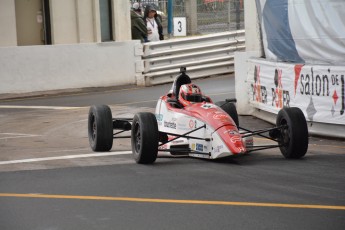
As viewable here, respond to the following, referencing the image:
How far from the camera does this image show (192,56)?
27953 millimetres

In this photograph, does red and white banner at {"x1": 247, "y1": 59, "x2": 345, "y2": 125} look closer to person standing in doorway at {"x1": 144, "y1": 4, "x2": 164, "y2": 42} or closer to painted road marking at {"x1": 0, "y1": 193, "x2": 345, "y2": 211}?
painted road marking at {"x1": 0, "y1": 193, "x2": 345, "y2": 211}

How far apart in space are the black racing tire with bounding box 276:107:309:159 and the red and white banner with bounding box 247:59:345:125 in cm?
244

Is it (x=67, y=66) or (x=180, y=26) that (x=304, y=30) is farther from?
(x=180, y=26)

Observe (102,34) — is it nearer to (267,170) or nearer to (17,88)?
(17,88)

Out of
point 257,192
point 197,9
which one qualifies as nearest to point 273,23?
point 257,192

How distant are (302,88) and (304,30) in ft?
4.14

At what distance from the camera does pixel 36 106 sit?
23.1 m

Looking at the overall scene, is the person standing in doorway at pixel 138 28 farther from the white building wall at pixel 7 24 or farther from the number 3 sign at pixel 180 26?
the white building wall at pixel 7 24

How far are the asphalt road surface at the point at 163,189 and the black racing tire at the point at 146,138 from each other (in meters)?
0.14

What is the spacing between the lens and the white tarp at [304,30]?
1639 centimetres

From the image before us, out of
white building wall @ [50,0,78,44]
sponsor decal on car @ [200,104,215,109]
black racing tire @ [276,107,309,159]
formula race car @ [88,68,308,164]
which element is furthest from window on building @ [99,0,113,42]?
black racing tire @ [276,107,309,159]

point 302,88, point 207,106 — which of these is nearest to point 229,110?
point 207,106

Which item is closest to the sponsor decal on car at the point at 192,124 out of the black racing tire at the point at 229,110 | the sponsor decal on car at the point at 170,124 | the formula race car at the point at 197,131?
the formula race car at the point at 197,131

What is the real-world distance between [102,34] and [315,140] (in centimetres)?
1301
